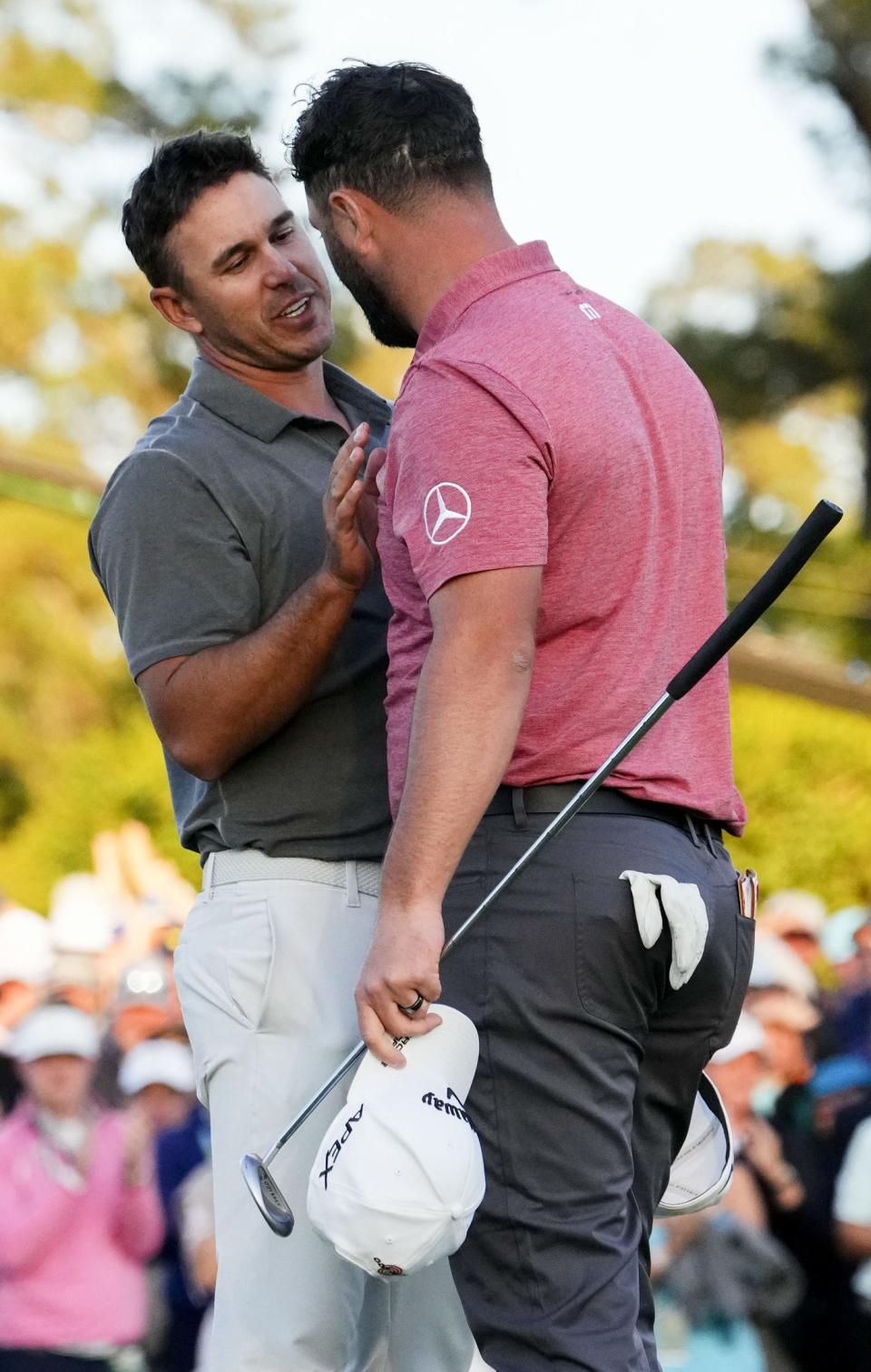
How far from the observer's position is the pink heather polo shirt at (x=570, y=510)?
2789mm

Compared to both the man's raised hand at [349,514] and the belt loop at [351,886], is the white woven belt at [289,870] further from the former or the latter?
the man's raised hand at [349,514]

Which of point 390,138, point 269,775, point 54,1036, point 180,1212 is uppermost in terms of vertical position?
point 390,138

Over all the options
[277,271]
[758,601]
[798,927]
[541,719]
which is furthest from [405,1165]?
[798,927]

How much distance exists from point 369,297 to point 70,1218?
3.80 metres

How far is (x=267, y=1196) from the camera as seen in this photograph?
294cm

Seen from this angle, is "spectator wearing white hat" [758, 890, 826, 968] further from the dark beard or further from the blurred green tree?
the blurred green tree

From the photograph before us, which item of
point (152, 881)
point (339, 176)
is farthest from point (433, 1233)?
point (152, 881)

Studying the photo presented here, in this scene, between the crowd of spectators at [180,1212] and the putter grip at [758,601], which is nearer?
the putter grip at [758,601]

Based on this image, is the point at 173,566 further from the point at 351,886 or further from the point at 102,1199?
the point at 102,1199

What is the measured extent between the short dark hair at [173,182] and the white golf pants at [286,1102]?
124 cm

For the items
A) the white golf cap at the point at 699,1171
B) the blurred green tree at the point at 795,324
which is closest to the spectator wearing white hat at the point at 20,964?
the white golf cap at the point at 699,1171

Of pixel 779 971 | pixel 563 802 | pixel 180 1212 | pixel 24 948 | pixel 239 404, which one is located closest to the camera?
pixel 563 802

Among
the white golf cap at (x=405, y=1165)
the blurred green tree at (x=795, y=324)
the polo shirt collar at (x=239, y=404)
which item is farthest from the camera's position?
the blurred green tree at (x=795, y=324)

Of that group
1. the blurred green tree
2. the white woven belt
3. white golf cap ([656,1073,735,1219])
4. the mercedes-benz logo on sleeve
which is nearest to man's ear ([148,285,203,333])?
the white woven belt
